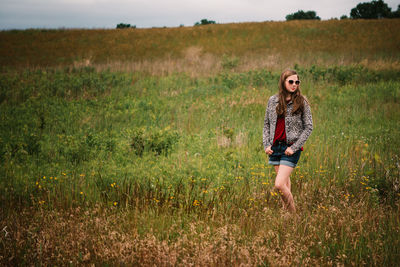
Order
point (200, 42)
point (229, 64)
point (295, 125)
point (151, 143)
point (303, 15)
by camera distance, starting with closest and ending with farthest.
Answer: point (295, 125), point (151, 143), point (229, 64), point (200, 42), point (303, 15)

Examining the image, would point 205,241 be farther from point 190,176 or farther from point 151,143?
point 151,143

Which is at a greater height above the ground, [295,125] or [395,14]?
[395,14]

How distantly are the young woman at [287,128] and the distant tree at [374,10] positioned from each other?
7611 cm

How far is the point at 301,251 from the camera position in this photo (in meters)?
2.60

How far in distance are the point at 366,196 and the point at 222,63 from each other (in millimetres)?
16533

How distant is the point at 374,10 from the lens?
6203 cm

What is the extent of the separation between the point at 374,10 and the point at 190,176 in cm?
7762

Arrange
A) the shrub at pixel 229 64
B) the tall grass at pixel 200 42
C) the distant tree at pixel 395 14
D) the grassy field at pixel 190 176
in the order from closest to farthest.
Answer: the grassy field at pixel 190 176, the shrub at pixel 229 64, the tall grass at pixel 200 42, the distant tree at pixel 395 14

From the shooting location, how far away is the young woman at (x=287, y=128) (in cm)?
323

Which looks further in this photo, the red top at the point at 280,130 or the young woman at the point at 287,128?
the red top at the point at 280,130

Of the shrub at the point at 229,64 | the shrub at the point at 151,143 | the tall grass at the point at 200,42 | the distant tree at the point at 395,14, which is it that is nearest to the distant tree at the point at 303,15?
the distant tree at the point at 395,14

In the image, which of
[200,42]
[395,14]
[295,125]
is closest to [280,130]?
[295,125]

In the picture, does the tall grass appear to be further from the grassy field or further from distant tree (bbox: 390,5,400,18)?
distant tree (bbox: 390,5,400,18)

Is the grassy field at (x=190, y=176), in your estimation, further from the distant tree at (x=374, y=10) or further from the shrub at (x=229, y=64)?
the distant tree at (x=374, y=10)
